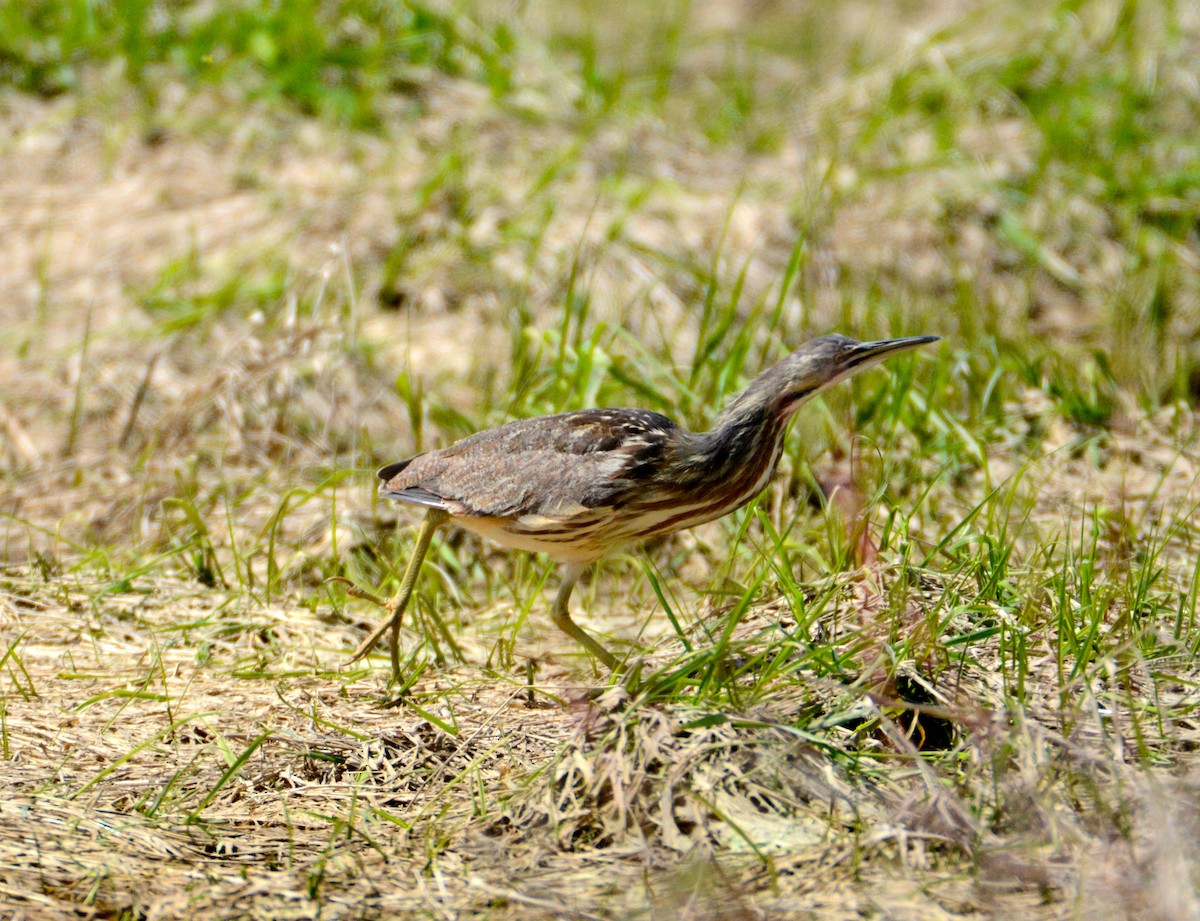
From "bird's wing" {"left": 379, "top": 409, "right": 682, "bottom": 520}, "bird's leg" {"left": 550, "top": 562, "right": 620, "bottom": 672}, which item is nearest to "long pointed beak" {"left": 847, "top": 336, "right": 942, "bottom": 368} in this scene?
"bird's wing" {"left": 379, "top": 409, "right": 682, "bottom": 520}

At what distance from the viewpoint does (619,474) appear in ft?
11.1

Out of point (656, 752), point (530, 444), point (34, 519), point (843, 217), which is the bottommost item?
point (34, 519)

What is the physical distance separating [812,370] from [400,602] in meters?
1.25

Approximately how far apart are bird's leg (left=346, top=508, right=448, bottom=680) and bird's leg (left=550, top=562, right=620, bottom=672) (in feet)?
1.03

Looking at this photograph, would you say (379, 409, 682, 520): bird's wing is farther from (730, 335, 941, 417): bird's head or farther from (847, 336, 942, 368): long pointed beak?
(847, 336, 942, 368): long pointed beak

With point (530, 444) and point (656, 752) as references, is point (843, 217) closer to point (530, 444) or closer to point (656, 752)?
point (530, 444)

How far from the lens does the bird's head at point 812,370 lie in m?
3.48

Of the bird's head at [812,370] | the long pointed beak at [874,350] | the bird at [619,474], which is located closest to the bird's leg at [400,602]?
the bird at [619,474]

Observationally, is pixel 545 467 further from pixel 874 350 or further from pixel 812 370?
pixel 874 350

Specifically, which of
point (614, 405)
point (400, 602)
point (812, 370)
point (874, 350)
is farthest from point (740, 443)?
point (614, 405)

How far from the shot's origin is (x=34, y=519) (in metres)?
4.65

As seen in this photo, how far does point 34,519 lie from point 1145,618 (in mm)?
3540

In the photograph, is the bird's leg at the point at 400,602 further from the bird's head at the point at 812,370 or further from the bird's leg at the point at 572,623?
the bird's head at the point at 812,370

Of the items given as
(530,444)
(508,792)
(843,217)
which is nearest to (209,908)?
(508,792)
